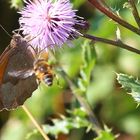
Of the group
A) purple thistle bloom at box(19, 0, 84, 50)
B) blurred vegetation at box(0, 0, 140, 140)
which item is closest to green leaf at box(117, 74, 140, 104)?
purple thistle bloom at box(19, 0, 84, 50)

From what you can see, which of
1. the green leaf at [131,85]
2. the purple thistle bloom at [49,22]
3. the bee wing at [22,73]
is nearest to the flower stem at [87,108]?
the bee wing at [22,73]

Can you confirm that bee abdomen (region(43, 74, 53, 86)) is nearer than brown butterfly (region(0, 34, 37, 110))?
Yes

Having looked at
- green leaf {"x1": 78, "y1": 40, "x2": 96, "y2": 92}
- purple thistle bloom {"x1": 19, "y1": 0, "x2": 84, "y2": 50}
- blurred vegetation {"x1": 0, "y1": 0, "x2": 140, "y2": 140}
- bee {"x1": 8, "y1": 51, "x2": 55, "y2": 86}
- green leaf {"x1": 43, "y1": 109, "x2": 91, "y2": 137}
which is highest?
purple thistle bloom {"x1": 19, "y1": 0, "x2": 84, "y2": 50}

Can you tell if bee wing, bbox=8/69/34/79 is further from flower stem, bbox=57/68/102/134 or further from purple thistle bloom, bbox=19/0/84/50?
flower stem, bbox=57/68/102/134

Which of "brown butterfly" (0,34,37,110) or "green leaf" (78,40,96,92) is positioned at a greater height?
"brown butterfly" (0,34,37,110)

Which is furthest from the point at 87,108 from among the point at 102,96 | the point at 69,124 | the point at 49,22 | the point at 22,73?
the point at 102,96

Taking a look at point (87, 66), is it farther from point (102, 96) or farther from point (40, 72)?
point (102, 96)

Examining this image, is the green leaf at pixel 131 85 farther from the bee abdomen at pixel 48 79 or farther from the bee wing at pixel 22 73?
the bee wing at pixel 22 73
